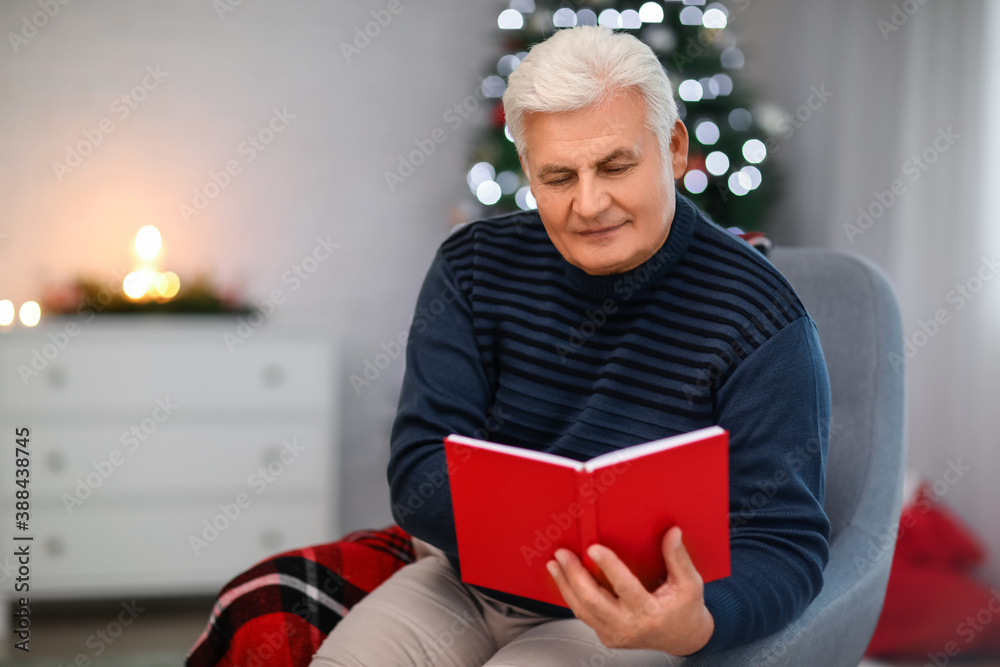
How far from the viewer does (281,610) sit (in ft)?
3.73

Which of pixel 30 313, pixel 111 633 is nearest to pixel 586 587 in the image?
pixel 111 633

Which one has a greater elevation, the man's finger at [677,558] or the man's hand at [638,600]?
the man's finger at [677,558]

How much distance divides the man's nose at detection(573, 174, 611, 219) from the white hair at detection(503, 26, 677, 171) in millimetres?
89

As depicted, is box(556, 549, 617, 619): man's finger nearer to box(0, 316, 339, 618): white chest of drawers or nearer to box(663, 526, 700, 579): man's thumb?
box(663, 526, 700, 579): man's thumb

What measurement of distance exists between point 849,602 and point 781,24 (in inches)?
107

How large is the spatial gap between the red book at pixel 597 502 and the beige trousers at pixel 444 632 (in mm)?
140

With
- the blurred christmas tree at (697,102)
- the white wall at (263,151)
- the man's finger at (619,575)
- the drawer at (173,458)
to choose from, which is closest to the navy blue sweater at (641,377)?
the man's finger at (619,575)

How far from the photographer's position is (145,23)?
10.4ft

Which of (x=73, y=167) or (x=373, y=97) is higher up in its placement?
(x=373, y=97)

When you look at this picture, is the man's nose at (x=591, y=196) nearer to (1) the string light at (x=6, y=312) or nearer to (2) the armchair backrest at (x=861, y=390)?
(2) the armchair backrest at (x=861, y=390)

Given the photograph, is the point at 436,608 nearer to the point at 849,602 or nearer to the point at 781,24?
the point at 849,602

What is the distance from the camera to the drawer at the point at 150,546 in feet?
8.44

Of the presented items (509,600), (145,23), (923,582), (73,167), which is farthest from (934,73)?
(73,167)

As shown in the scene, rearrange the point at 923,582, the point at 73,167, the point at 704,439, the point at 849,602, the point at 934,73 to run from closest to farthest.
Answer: the point at 704,439 → the point at 849,602 → the point at 923,582 → the point at 934,73 → the point at 73,167
